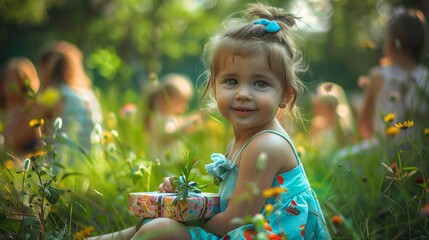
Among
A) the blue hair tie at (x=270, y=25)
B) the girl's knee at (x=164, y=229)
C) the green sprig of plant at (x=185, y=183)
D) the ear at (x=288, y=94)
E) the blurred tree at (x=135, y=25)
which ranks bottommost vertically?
the blurred tree at (x=135, y=25)

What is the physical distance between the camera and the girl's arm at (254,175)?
1.68m

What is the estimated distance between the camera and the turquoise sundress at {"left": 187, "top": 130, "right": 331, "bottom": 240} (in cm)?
169

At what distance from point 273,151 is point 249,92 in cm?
22

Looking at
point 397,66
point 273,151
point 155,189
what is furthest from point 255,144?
point 397,66

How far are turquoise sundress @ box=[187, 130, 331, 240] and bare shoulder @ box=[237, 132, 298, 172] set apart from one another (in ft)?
0.09

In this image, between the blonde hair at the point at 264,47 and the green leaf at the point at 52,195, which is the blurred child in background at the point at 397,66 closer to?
the blonde hair at the point at 264,47

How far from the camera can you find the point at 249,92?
5.91 feet

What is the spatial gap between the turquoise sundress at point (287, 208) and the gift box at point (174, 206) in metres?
0.05

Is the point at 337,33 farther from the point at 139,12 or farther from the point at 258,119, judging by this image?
the point at 258,119

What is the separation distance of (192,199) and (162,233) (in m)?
0.14

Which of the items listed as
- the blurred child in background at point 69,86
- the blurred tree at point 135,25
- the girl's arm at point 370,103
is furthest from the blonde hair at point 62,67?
the girl's arm at point 370,103

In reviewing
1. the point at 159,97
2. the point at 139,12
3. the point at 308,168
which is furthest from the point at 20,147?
the point at 139,12

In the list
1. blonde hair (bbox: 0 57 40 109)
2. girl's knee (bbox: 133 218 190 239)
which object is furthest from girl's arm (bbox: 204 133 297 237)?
blonde hair (bbox: 0 57 40 109)

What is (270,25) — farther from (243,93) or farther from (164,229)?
(164,229)
